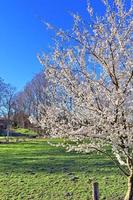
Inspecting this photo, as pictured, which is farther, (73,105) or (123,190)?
(123,190)

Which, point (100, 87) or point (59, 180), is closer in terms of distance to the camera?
point (100, 87)

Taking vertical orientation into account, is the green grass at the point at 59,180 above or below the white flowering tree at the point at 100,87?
below

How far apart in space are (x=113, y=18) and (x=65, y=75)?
1.39 meters

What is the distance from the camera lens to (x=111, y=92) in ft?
24.2

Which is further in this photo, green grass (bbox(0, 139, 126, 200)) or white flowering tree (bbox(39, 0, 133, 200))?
green grass (bbox(0, 139, 126, 200))

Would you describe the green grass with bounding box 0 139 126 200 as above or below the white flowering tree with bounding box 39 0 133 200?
below

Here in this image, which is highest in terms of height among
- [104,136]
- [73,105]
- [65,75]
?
[65,75]

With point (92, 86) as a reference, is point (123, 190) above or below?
below

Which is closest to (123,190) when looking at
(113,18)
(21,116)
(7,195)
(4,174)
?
(7,195)

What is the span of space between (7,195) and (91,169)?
15.1 feet

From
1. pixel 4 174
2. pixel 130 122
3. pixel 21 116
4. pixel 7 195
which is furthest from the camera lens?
pixel 21 116

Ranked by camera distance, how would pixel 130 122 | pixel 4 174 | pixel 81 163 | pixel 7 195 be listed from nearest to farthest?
pixel 130 122 < pixel 7 195 < pixel 4 174 < pixel 81 163

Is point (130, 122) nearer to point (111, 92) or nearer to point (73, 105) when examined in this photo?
point (111, 92)

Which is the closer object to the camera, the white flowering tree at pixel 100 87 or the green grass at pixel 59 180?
the white flowering tree at pixel 100 87
